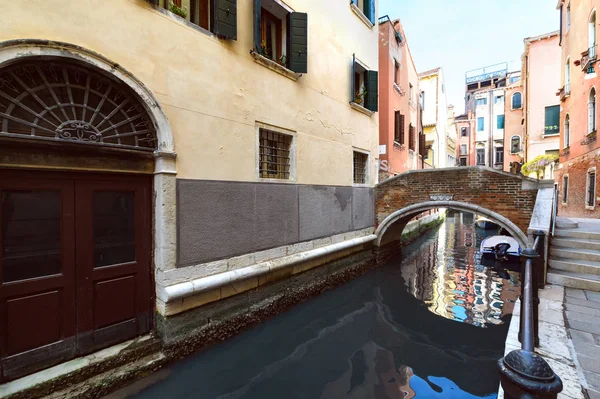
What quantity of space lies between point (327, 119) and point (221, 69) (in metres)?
2.80

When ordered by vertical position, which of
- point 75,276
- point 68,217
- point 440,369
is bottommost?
point 440,369

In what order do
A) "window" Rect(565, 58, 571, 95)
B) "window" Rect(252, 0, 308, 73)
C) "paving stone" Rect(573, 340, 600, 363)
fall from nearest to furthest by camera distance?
"paving stone" Rect(573, 340, 600, 363) < "window" Rect(252, 0, 308, 73) < "window" Rect(565, 58, 571, 95)

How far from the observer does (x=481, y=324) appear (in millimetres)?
4875

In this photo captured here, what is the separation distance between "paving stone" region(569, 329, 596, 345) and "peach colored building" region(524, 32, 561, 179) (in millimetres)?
18278

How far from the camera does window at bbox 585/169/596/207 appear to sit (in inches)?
359

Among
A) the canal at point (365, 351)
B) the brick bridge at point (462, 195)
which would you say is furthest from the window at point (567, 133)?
the canal at point (365, 351)

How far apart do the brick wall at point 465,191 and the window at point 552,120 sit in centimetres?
1439

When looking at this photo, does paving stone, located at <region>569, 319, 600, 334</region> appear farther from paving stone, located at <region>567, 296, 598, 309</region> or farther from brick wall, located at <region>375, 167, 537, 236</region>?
brick wall, located at <region>375, 167, 537, 236</region>

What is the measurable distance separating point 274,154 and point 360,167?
354cm

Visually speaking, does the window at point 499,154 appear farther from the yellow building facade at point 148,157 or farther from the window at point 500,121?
the yellow building facade at point 148,157

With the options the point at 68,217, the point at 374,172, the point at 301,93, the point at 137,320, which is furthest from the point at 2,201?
Result: the point at 374,172

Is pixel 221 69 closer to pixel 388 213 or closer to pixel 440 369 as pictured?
pixel 440 369

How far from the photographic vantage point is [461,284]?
6.95 m

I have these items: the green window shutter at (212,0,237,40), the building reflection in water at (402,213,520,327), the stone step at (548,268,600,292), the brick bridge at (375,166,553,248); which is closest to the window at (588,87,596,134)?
the building reflection in water at (402,213,520,327)
